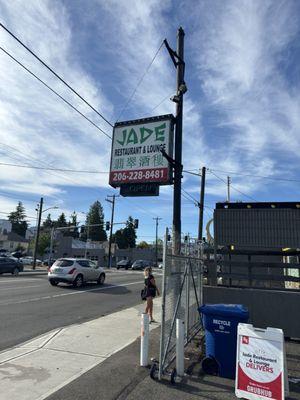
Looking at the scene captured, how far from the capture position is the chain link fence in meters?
5.79

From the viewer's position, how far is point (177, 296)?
6.86 meters

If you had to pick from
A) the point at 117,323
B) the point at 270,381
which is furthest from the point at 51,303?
the point at 270,381

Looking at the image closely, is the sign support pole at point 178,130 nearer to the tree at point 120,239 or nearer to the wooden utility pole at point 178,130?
the wooden utility pole at point 178,130

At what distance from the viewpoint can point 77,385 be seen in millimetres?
5188

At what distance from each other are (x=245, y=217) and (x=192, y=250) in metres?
2.03

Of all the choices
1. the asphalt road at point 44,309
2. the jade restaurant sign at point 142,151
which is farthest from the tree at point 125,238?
the jade restaurant sign at point 142,151

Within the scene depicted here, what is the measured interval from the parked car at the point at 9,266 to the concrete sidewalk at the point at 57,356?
2262cm

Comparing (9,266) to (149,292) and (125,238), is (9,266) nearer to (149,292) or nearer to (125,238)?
(149,292)

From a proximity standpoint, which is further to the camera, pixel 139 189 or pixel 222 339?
pixel 139 189

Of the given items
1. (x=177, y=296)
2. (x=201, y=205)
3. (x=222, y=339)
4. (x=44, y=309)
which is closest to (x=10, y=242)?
(x=201, y=205)

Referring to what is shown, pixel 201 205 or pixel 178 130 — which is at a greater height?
pixel 201 205

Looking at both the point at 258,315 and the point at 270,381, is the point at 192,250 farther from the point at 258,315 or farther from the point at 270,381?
the point at 270,381

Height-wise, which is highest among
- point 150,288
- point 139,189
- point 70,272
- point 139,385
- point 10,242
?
point 10,242

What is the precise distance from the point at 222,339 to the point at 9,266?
92.8ft
